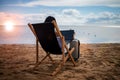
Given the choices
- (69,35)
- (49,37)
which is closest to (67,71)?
(49,37)

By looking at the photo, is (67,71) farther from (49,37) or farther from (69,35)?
(69,35)

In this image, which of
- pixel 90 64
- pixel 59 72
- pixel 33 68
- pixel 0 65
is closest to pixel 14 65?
pixel 0 65

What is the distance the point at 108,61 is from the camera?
6.38 meters

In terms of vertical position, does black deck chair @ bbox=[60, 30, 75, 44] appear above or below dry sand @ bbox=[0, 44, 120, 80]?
above

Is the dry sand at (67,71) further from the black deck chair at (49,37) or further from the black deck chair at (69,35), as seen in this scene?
the black deck chair at (69,35)

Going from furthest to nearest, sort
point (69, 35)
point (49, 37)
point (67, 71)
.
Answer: point (69, 35), point (67, 71), point (49, 37)

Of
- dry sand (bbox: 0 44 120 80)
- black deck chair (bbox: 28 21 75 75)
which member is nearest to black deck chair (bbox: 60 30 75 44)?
dry sand (bbox: 0 44 120 80)

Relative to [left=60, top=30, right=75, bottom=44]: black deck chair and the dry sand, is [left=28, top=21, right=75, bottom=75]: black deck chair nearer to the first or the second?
the dry sand

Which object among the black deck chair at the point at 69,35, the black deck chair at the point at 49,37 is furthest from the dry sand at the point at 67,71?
the black deck chair at the point at 69,35

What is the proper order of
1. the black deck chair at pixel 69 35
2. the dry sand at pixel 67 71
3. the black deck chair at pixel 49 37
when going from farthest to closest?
1. the black deck chair at pixel 69 35
2. the black deck chair at pixel 49 37
3. the dry sand at pixel 67 71

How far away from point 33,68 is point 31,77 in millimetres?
804

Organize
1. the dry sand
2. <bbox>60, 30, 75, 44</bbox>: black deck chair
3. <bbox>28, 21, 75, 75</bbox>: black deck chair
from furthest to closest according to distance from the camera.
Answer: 1. <bbox>60, 30, 75, 44</bbox>: black deck chair
2. <bbox>28, 21, 75, 75</bbox>: black deck chair
3. the dry sand

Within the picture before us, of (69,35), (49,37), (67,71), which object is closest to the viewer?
(49,37)

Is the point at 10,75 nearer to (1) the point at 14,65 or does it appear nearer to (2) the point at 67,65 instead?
(1) the point at 14,65
